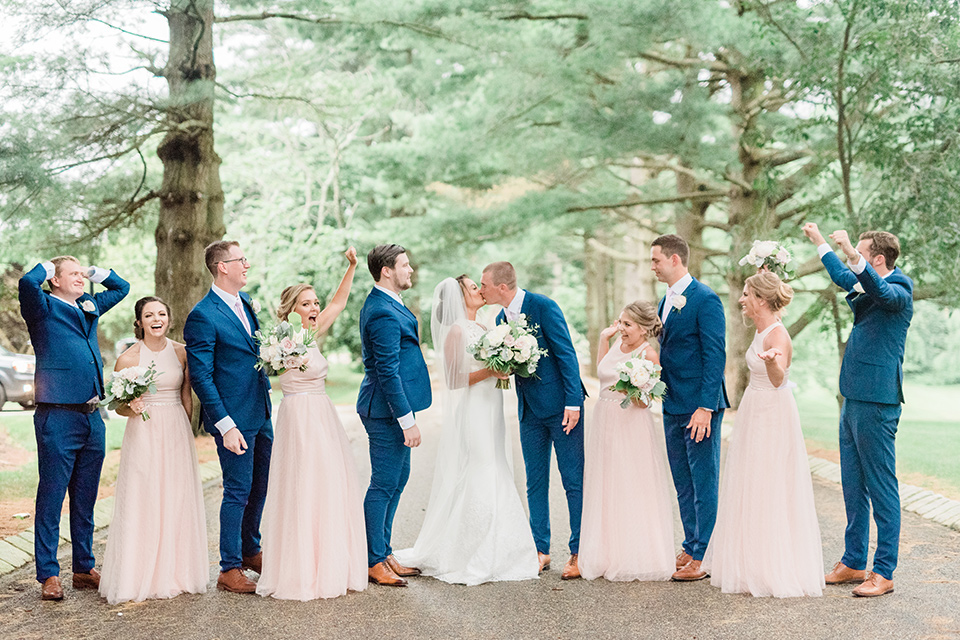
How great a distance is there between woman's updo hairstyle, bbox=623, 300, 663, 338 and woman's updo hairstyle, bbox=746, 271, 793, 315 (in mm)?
646

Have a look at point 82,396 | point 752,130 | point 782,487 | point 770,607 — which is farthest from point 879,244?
point 752,130

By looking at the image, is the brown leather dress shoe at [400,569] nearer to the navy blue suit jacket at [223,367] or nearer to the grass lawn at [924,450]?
the navy blue suit jacket at [223,367]

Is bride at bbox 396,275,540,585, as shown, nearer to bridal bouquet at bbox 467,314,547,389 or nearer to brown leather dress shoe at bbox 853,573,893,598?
bridal bouquet at bbox 467,314,547,389

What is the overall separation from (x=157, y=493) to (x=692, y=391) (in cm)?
332

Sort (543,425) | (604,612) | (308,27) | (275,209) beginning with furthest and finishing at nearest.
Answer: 1. (275,209)
2. (308,27)
3. (543,425)
4. (604,612)

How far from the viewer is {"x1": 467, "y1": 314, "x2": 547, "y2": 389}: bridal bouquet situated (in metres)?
5.78

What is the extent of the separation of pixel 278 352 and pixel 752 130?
9.72 m

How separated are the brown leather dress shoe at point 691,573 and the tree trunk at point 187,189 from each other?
291 inches

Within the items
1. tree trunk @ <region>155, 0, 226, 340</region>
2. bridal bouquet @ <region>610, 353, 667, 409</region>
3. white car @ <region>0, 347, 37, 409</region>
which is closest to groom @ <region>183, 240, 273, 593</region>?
bridal bouquet @ <region>610, 353, 667, 409</region>

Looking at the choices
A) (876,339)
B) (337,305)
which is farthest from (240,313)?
(876,339)

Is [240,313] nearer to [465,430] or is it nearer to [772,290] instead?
[465,430]

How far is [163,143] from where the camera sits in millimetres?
11328


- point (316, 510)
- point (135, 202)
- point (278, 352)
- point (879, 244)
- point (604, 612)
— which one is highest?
point (135, 202)

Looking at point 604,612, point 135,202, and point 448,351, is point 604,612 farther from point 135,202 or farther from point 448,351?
point 135,202
